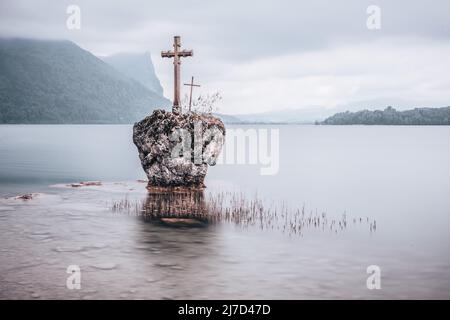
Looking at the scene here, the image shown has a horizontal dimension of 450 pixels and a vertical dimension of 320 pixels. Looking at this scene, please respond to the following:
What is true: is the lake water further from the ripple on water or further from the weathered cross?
the weathered cross

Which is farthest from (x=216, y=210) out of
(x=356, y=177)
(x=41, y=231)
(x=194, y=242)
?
(x=356, y=177)

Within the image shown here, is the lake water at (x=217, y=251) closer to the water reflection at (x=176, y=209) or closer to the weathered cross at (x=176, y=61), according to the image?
the water reflection at (x=176, y=209)

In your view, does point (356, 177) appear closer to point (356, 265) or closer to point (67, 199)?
point (67, 199)

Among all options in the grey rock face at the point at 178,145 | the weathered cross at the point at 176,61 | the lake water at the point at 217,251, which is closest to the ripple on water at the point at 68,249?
the lake water at the point at 217,251

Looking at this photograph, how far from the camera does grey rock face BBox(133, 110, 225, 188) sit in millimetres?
29984

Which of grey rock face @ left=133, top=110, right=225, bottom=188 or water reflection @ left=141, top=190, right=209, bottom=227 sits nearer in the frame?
water reflection @ left=141, top=190, right=209, bottom=227

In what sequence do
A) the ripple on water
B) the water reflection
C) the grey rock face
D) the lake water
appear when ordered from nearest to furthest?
the lake water < the ripple on water < the water reflection < the grey rock face

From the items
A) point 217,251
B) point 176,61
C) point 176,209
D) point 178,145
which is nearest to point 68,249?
point 217,251

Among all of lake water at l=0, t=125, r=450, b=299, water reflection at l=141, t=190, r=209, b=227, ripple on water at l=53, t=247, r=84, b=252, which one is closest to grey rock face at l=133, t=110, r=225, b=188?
water reflection at l=141, t=190, r=209, b=227

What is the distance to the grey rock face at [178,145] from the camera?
98.4 ft

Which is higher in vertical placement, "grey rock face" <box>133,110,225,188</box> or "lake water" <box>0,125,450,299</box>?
"grey rock face" <box>133,110,225,188</box>

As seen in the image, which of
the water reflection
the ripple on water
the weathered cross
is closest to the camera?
the ripple on water
